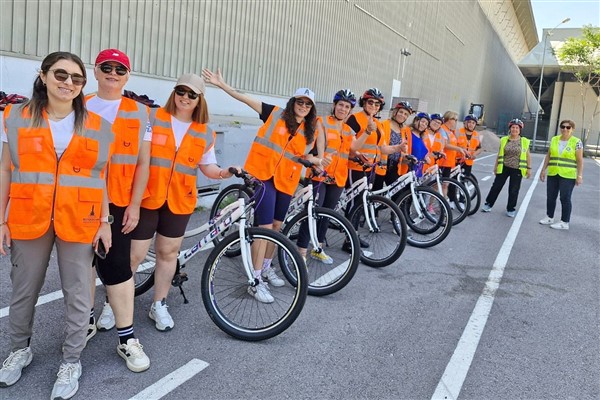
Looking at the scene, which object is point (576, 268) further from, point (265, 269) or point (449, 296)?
point (265, 269)

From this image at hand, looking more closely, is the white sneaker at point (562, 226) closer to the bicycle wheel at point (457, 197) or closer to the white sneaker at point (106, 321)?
the bicycle wheel at point (457, 197)

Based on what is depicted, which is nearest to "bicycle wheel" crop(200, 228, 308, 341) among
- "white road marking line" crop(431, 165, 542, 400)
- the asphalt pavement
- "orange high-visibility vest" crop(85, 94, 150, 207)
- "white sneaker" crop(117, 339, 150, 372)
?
the asphalt pavement

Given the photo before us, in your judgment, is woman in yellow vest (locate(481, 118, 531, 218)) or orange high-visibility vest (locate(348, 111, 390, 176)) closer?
orange high-visibility vest (locate(348, 111, 390, 176))

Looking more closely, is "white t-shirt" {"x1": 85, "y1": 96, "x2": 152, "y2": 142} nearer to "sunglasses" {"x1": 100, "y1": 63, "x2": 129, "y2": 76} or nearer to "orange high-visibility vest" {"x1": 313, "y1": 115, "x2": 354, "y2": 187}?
"sunglasses" {"x1": 100, "y1": 63, "x2": 129, "y2": 76}

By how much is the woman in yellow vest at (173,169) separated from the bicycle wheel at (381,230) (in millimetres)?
2689

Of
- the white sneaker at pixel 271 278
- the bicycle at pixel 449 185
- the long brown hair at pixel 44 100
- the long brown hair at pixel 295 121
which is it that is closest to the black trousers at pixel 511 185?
the bicycle at pixel 449 185

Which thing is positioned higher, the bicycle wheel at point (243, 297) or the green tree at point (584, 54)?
the green tree at point (584, 54)

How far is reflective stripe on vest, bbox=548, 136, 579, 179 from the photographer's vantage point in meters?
8.98

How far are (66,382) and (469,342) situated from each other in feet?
9.94

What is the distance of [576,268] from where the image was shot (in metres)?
6.65

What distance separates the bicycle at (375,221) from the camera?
589 cm

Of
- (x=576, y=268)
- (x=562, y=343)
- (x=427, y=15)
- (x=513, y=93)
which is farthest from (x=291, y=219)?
(x=513, y=93)

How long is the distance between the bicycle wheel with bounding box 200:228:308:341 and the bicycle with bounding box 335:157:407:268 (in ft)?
5.68

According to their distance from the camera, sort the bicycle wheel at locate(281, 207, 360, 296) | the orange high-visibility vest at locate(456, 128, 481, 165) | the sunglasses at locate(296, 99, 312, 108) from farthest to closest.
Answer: the orange high-visibility vest at locate(456, 128, 481, 165) < the bicycle wheel at locate(281, 207, 360, 296) < the sunglasses at locate(296, 99, 312, 108)
